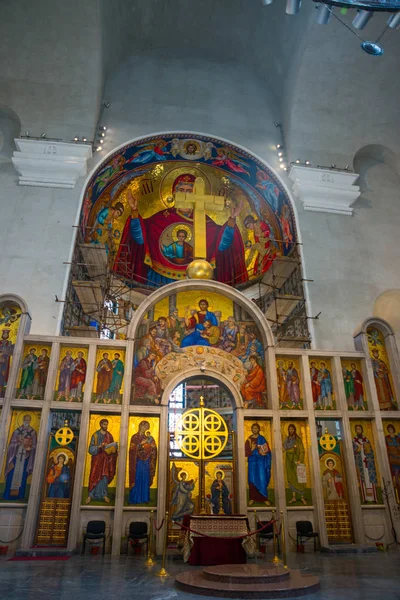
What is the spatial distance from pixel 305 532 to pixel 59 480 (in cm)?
504

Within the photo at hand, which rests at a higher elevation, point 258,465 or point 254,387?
point 254,387

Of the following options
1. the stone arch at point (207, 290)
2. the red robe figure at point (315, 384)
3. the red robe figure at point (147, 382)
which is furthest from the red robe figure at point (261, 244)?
the red robe figure at point (147, 382)

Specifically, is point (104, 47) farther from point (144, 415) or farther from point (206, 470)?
point (206, 470)

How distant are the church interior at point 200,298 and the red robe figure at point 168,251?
86 millimetres

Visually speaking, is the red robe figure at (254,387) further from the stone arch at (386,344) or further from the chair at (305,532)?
the stone arch at (386,344)

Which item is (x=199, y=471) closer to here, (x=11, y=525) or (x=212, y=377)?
(x=212, y=377)

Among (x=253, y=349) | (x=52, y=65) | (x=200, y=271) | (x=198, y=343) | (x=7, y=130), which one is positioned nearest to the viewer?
(x=198, y=343)

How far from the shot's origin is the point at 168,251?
17266mm

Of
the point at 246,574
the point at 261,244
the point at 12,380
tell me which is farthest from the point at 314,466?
the point at 261,244

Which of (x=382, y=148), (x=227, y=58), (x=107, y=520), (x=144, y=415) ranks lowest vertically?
(x=107, y=520)

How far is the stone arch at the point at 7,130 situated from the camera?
13945mm

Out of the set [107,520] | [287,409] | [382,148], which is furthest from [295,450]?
[382,148]

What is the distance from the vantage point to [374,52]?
8344 millimetres

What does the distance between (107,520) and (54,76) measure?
1280 cm
